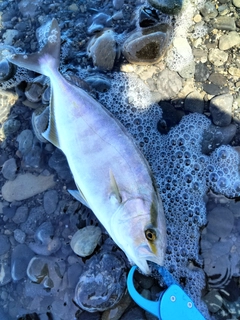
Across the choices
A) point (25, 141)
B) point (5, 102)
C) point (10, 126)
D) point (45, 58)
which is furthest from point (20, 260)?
point (45, 58)

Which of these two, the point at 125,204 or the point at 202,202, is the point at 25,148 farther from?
the point at 202,202

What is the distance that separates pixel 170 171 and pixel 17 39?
5.16 ft

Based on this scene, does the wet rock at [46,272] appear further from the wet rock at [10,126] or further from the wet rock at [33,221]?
the wet rock at [10,126]

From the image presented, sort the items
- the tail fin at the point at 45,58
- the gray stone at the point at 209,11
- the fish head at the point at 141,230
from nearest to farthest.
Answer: the fish head at the point at 141,230, the tail fin at the point at 45,58, the gray stone at the point at 209,11

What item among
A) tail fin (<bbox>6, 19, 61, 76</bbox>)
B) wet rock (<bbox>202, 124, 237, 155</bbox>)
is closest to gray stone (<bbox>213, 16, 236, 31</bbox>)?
wet rock (<bbox>202, 124, 237, 155</bbox>)

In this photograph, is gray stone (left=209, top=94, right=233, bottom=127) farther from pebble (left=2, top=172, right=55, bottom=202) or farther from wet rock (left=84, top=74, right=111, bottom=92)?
pebble (left=2, top=172, right=55, bottom=202)

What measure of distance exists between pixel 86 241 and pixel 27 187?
0.58 meters

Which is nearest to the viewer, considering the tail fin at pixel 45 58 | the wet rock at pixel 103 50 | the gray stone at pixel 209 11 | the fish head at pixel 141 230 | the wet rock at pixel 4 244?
the fish head at pixel 141 230

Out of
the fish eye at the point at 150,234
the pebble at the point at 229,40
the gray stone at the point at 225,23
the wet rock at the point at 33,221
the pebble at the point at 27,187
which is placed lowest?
the wet rock at the point at 33,221

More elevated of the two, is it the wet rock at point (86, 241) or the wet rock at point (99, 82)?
the wet rock at point (99, 82)

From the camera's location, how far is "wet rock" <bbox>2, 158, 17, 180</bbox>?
2350mm

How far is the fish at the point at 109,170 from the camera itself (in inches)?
66.8

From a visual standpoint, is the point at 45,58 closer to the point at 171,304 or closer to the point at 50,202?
the point at 50,202

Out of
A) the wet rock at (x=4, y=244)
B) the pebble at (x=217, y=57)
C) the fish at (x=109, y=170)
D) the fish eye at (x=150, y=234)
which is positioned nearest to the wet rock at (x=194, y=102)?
the pebble at (x=217, y=57)
